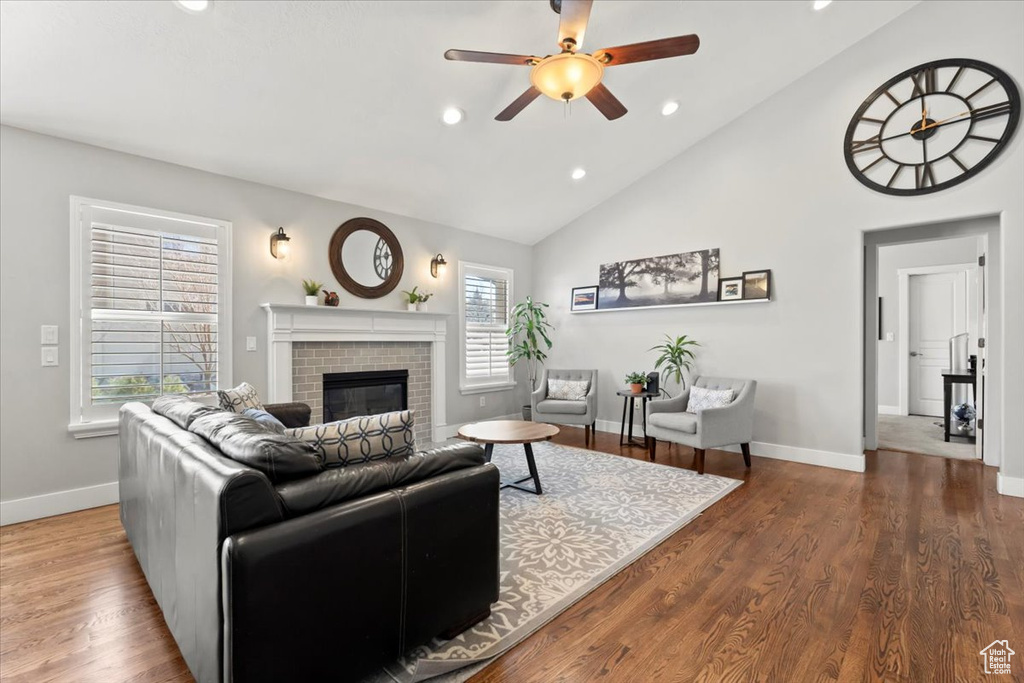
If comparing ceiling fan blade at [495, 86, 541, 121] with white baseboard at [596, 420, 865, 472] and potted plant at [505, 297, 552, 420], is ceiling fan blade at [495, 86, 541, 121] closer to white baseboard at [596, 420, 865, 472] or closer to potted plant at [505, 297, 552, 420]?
potted plant at [505, 297, 552, 420]

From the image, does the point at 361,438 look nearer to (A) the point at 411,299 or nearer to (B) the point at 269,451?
(B) the point at 269,451

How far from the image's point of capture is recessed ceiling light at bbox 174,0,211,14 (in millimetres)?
2527

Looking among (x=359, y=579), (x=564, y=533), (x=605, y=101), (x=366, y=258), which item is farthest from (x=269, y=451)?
(x=366, y=258)

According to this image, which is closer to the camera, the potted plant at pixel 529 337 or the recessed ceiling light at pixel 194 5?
the recessed ceiling light at pixel 194 5

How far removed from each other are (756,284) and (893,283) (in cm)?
394

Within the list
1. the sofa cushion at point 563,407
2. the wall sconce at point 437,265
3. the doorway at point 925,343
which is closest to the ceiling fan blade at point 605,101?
the wall sconce at point 437,265

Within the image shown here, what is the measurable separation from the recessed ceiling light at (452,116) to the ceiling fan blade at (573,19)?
1572 millimetres

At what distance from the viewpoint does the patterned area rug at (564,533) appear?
1794 mm

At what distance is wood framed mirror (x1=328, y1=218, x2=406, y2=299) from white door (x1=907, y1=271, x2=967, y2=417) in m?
7.47

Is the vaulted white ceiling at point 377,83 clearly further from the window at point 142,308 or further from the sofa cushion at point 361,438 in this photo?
the sofa cushion at point 361,438

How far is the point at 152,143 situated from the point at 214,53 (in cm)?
105

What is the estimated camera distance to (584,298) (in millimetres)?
6191

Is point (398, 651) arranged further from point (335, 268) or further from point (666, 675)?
point (335, 268)

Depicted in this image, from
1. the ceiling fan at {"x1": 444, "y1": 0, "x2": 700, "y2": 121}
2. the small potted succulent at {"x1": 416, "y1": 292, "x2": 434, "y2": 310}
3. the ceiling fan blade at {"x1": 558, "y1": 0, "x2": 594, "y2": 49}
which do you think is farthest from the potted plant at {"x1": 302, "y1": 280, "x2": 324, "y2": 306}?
the ceiling fan blade at {"x1": 558, "y1": 0, "x2": 594, "y2": 49}
